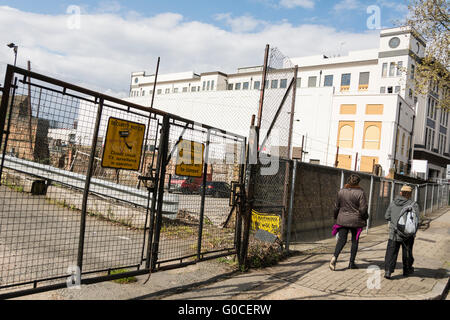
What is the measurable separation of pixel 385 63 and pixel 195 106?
2533 centimetres

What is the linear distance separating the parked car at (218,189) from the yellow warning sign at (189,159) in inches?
39.8

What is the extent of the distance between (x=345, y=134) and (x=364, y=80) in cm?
1448

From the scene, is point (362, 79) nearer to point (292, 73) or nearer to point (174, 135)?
point (292, 73)

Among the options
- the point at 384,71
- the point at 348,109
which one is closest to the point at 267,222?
the point at 348,109

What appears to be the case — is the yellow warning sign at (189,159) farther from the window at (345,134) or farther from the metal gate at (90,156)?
the window at (345,134)

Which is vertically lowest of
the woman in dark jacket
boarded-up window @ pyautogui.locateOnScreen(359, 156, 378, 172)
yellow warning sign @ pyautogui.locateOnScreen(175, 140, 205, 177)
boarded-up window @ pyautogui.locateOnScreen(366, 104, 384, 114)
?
the woman in dark jacket

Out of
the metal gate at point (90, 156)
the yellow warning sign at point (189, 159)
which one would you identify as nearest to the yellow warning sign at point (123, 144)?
the metal gate at point (90, 156)

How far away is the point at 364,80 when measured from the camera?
158ft

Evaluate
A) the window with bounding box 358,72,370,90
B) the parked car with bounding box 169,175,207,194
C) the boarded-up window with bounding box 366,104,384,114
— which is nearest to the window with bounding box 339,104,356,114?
the boarded-up window with bounding box 366,104,384,114

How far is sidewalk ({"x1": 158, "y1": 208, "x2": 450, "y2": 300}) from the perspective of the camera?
191 inches

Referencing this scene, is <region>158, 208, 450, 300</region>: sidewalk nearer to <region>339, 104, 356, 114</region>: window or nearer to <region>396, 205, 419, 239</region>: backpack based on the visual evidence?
<region>396, 205, 419, 239</region>: backpack

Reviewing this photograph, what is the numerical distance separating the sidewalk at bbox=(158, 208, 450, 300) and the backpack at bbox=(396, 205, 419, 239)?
2.72ft

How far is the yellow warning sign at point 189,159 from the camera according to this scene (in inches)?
197

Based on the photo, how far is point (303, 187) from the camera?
8844mm
